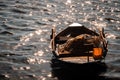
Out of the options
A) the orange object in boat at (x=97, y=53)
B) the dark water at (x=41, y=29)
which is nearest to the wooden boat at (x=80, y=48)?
the orange object in boat at (x=97, y=53)

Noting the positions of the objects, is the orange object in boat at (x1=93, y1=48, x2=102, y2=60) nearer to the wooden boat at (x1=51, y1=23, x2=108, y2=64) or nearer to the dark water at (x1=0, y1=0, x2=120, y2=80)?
the wooden boat at (x1=51, y1=23, x2=108, y2=64)

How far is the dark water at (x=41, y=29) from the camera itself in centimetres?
2539

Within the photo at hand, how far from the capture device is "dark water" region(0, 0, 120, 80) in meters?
25.4

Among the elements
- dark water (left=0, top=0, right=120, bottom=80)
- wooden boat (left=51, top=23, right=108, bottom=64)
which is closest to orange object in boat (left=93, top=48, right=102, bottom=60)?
wooden boat (left=51, top=23, right=108, bottom=64)

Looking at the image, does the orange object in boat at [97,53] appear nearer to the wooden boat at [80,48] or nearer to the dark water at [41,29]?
the wooden boat at [80,48]

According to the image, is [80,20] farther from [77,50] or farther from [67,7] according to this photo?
[77,50]

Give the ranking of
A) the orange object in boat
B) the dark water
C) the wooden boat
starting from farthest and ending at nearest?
the dark water, the wooden boat, the orange object in boat

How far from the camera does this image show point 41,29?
114ft

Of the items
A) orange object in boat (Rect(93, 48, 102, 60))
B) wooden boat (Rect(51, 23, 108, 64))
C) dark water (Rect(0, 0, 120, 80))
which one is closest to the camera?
orange object in boat (Rect(93, 48, 102, 60))

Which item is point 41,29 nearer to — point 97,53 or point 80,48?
point 80,48

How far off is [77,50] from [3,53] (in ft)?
24.6

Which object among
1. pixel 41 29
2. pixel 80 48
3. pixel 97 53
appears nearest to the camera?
pixel 97 53

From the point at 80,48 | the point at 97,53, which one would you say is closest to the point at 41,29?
the point at 80,48

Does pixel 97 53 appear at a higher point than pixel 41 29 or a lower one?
lower
